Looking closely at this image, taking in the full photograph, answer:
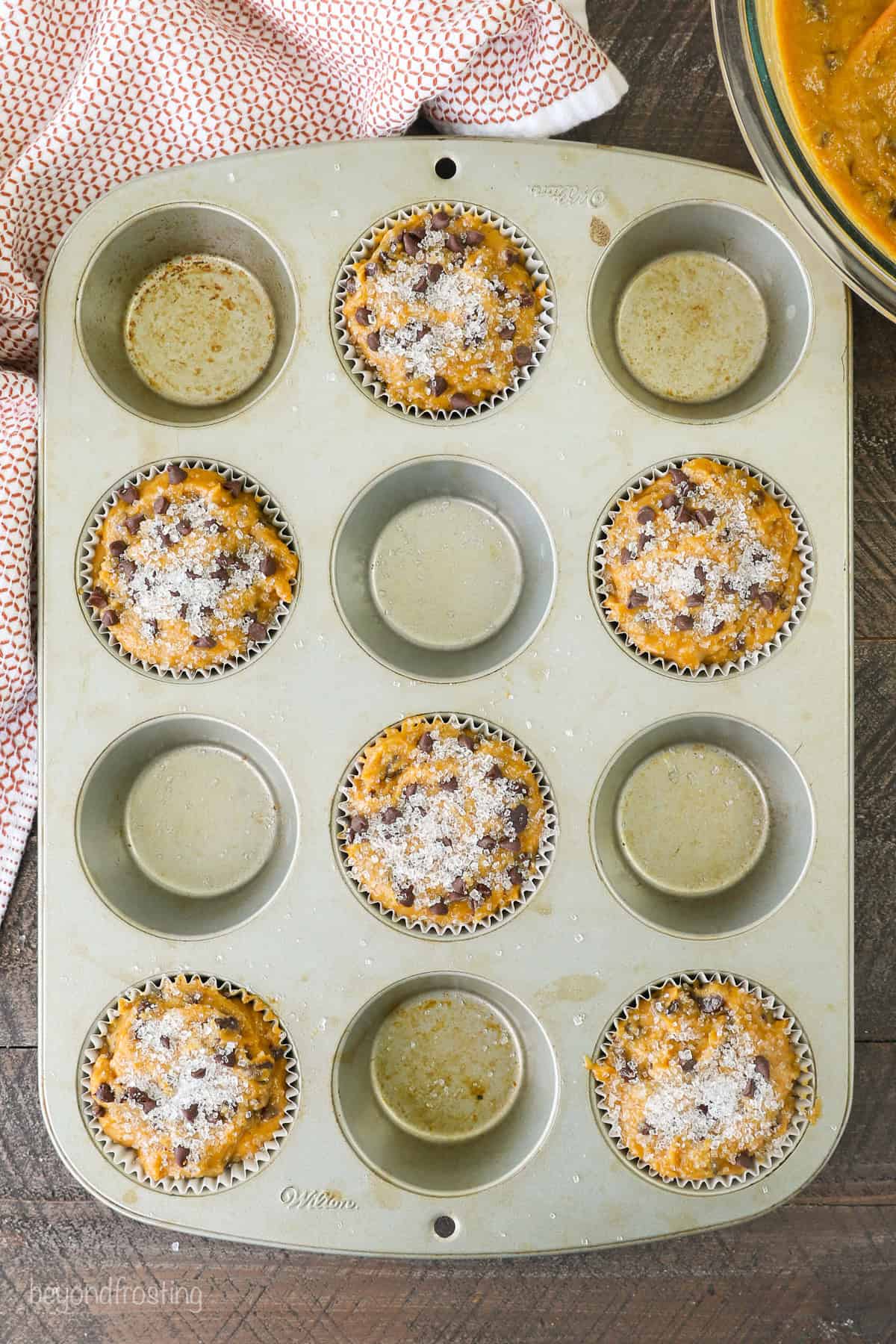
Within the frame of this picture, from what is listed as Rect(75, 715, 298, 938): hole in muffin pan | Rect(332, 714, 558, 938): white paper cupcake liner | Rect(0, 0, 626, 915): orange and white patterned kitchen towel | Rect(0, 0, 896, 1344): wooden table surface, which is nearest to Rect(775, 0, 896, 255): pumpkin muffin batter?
Rect(0, 0, 626, 915): orange and white patterned kitchen towel

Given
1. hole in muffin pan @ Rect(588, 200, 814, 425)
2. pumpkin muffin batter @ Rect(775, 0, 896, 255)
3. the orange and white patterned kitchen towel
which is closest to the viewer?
pumpkin muffin batter @ Rect(775, 0, 896, 255)

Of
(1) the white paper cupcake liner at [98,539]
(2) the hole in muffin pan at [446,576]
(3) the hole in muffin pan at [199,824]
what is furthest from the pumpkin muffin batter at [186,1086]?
(2) the hole in muffin pan at [446,576]

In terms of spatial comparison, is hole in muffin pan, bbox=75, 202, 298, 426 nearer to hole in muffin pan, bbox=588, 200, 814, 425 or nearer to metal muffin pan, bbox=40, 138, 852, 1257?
metal muffin pan, bbox=40, 138, 852, 1257

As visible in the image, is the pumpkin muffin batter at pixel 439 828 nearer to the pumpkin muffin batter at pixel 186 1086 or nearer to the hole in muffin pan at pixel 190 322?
the pumpkin muffin batter at pixel 186 1086

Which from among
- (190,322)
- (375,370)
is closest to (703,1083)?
(375,370)

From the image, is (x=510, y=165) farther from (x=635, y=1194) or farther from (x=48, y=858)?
(x=635, y=1194)
